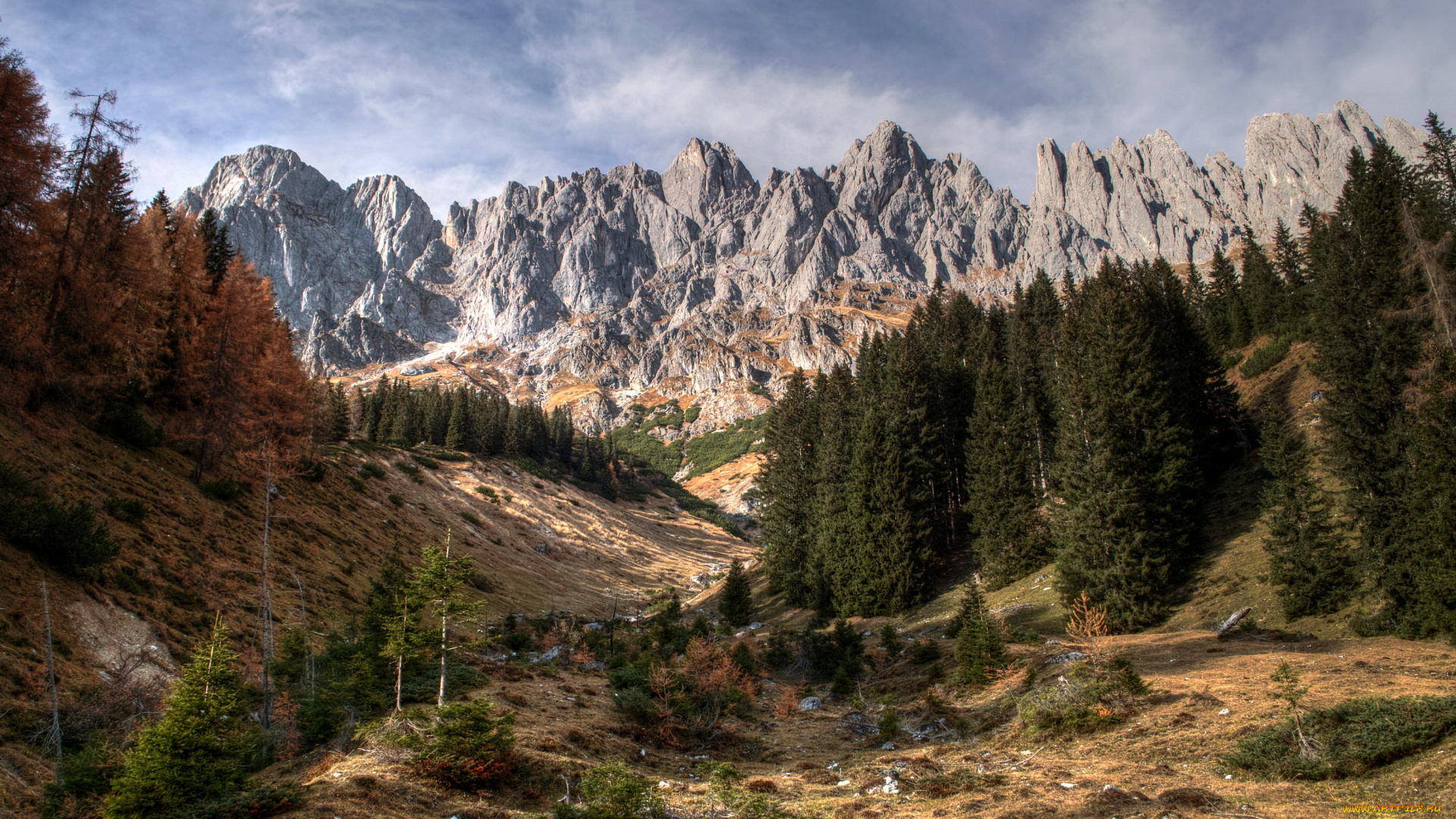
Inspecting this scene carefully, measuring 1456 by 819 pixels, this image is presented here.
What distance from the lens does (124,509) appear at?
22.0 metres

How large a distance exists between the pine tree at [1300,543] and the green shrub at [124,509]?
42.6 meters

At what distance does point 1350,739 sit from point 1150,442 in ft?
70.5

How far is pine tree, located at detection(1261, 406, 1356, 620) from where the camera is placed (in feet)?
68.5

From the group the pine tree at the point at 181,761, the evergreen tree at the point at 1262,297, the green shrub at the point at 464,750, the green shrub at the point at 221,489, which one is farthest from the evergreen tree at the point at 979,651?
the evergreen tree at the point at 1262,297

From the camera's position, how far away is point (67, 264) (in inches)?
921

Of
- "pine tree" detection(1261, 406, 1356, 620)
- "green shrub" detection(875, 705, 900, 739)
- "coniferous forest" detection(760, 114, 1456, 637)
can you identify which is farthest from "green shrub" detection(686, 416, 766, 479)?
"green shrub" detection(875, 705, 900, 739)

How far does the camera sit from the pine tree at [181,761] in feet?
27.9

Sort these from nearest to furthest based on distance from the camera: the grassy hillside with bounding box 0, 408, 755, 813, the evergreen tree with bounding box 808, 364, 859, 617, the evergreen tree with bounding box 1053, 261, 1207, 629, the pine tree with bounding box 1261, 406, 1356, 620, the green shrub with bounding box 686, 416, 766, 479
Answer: the grassy hillside with bounding box 0, 408, 755, 813 → the pine tree with bounding box 1261, 406, 1356, 620 → the evergreen tree with bounding box 1053, 261, 1207, 629 → the evergreen tree with bounding box 808, 364, 859, 617 → the green shrub with bounding box 686, 416, 766, 479

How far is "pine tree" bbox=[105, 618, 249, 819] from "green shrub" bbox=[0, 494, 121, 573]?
11.8 m

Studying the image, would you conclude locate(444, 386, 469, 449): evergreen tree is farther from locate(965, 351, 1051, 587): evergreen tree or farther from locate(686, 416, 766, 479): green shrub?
locate(686, 416, 766, 479): green shrub

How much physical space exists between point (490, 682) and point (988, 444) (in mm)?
31061

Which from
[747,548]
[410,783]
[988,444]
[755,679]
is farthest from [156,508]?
[747,548]

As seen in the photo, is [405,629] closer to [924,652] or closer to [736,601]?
[924,652]

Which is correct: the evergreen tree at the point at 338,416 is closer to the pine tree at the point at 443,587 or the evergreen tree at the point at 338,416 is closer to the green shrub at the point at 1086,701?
the pine tree at the point at 443,587
